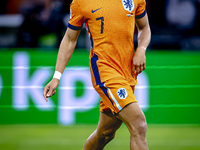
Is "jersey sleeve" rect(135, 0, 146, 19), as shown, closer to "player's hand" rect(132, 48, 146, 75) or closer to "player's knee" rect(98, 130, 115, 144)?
"player's hand" rect(132, 48, 146, 75)

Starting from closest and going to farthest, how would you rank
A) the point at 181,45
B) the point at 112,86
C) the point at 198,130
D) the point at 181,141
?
1. the point at 112,86
2. the point at 181,141
3. the point at 198,130
4. the point at 181,45

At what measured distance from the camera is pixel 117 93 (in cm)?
265

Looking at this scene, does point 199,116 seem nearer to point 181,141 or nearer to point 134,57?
point 181,141

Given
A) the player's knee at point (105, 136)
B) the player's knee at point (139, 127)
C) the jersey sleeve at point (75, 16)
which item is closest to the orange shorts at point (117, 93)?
the player's knee at point (139, 127)

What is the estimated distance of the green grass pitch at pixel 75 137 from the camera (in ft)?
14.5

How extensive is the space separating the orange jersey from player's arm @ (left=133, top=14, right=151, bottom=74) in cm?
6

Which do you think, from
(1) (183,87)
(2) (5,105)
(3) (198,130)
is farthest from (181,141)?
(2) (5,105)

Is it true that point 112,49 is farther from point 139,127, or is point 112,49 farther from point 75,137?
point 75,137

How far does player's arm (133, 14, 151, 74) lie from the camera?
9.21 feet

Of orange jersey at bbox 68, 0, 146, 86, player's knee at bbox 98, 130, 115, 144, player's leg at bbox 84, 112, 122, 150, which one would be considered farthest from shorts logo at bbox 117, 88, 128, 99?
player's knee at bbox 98, 130, 115, 144

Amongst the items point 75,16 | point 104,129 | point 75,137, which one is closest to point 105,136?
point 104,129

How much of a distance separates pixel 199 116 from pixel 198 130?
346 mm

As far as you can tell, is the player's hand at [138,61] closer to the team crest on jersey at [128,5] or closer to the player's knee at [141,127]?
the team crest on jersey at [128,5]

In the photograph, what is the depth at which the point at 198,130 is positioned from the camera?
5.26m
